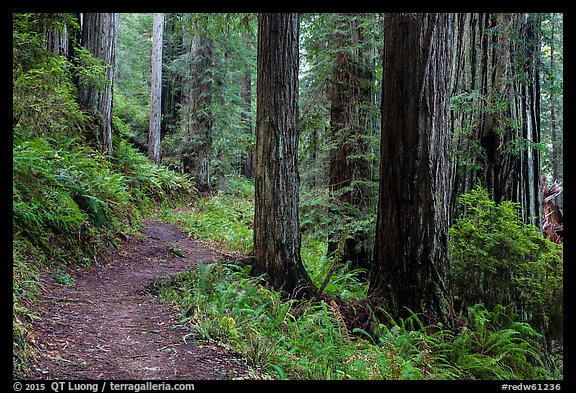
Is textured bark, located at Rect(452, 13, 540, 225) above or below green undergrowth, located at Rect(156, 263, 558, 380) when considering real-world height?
above

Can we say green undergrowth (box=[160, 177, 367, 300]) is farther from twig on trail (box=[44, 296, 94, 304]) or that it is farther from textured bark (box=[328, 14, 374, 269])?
twig on trail (box=[44, 296, 94, 304])

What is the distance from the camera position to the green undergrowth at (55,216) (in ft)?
14.5

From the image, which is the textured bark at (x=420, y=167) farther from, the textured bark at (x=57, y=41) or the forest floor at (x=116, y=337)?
the textured bark at (x=57, y=41)

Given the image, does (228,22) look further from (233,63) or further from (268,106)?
(233,63)

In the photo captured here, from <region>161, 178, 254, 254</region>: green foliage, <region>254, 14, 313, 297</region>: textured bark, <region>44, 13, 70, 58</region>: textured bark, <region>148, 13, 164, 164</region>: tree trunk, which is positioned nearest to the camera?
<region>254, 14, 313, 297</region>: textured bark

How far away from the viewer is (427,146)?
5395 mm

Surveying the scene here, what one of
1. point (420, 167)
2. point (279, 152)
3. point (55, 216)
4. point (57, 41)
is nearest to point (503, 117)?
point (420, 167)

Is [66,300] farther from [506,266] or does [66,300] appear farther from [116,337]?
[506,266]

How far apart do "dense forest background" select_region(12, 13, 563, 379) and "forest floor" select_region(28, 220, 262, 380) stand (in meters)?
0.24

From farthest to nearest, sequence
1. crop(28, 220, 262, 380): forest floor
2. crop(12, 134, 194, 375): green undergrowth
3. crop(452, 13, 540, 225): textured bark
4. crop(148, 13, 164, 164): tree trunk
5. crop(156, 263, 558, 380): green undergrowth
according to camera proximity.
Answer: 1. crop(148, 13, 164, 164): tree trunk
2. crop(452, 13, 540, 225): textured bark
3. crop(12, 134, 194, 375): green undergrowth
4. crop(156, 263, 558, 380): green undergrowth
5. crop(28, 220, 262, 380): forest floor

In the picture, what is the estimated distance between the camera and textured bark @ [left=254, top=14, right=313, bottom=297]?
617cm

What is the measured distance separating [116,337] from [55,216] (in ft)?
10.0

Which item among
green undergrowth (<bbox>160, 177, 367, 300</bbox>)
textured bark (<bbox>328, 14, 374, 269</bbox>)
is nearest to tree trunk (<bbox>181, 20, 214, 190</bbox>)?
green undergrowth (<bbox>160, 177, 367, 300</bbox>)

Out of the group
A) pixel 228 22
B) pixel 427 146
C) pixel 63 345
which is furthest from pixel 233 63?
pixel 63 345
